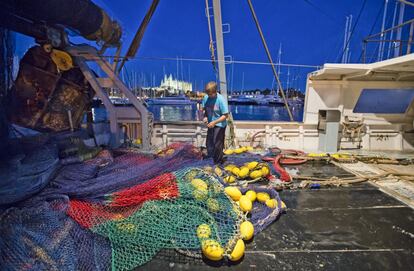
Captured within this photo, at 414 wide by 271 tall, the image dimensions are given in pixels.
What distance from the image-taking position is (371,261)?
1.91 m

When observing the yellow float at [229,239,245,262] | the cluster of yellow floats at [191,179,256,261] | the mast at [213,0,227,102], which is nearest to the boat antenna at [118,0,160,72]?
the mast at [213,0,227,102]

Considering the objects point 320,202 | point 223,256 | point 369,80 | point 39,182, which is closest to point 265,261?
point 223,256

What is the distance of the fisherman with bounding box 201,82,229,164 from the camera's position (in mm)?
4145

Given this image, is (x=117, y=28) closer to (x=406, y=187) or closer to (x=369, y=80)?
(x=406, y=187)

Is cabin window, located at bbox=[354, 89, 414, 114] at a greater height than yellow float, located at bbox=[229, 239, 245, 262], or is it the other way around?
cabin window, located at bbox=[354, 89, 414, 114]

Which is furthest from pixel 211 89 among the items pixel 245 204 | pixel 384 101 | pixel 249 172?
pixel 384 101

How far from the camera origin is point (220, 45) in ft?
17.7

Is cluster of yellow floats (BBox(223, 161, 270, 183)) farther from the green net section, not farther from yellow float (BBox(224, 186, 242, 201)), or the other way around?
the green net section

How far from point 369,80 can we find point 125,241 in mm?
7222

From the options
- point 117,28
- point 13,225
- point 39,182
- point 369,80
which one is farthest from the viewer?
point 369,80

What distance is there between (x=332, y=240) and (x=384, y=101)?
5919mm

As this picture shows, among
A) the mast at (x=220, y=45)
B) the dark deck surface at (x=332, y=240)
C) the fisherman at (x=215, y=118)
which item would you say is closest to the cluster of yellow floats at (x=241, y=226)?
the dark deck surface at (x=332, y=240)

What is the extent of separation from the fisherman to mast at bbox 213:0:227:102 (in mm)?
1357

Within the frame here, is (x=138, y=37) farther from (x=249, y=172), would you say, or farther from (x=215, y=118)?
(x=249, y=172)
